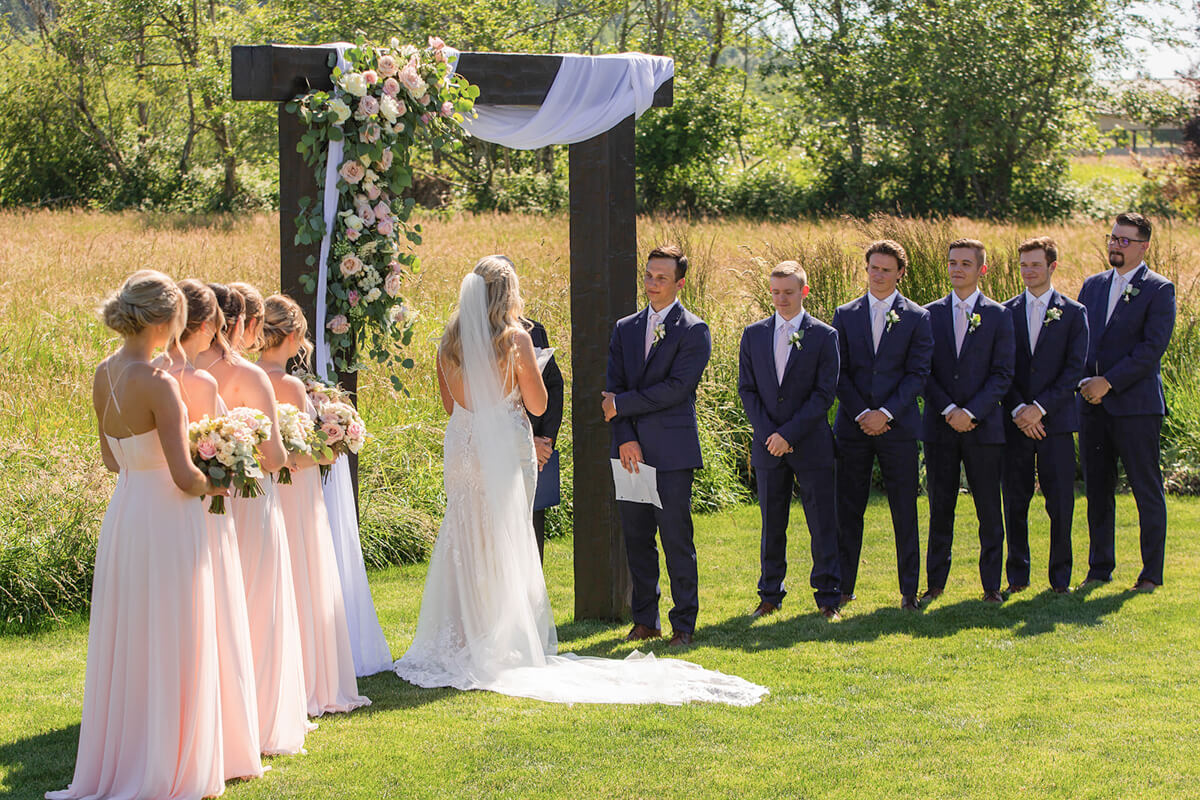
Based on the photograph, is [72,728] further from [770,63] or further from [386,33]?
[770,63]

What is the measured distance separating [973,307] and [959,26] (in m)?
24.1

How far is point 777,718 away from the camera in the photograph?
5.03m

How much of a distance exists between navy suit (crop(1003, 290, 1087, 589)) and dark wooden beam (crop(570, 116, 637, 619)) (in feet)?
7.79

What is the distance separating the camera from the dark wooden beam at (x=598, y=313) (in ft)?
21.4

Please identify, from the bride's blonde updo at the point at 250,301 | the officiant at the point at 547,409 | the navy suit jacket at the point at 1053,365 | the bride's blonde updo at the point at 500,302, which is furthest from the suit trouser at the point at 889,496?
the bride's blonde updo at the point at 250,301

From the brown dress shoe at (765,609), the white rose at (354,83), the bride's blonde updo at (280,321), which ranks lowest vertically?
the brown dress shoe at (765,609)

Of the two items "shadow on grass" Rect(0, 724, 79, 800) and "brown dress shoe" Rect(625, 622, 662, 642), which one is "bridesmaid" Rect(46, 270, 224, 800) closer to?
"shadow on grass" Rect(0, 724, 79, 800)

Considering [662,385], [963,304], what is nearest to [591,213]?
[662,385]

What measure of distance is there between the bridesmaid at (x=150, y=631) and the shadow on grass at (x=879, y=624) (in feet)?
7.99

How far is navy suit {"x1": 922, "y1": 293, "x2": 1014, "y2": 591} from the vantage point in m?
6.91

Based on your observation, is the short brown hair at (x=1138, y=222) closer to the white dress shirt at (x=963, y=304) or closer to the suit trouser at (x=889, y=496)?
the white dress shirt at (x=963, y=304)

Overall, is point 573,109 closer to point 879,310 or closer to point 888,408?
point 879,310

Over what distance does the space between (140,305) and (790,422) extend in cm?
372

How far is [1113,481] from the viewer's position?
24.8ft
